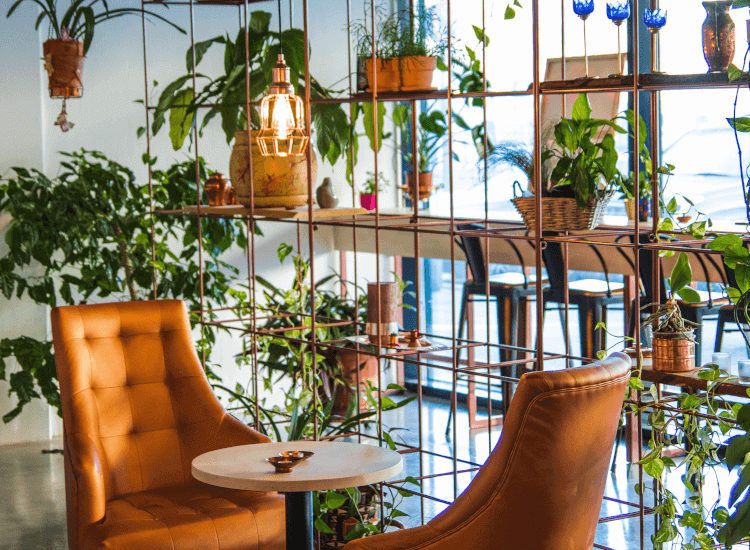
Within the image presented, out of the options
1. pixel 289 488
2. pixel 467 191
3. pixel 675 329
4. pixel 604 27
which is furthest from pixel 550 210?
pixel 467 191

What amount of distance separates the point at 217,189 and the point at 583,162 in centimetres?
195

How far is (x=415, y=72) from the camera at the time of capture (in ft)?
10.5

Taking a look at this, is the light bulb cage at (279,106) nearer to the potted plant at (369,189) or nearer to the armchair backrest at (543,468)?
the armchair backrest at (543,468)

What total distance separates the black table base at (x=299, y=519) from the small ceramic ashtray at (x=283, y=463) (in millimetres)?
102

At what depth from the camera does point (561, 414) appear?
2.12 m

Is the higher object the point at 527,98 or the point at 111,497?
the point at 527,98

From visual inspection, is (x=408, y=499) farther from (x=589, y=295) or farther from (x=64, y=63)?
(x=64, y=63)

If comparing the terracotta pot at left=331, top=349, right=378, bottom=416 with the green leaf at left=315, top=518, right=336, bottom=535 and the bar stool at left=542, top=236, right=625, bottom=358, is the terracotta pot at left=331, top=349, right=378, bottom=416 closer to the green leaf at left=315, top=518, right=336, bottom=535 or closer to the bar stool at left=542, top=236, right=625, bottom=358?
the bar stool at left=542, top=236, right=625, bottom=358

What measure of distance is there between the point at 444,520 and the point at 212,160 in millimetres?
4641

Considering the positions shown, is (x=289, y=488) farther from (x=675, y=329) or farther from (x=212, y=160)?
(x=212, y=160)

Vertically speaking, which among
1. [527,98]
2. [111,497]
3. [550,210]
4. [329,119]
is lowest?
[111,497]

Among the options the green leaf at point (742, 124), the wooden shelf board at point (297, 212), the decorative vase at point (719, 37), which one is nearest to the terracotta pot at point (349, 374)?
the wooden shelf board at point (297, 212)

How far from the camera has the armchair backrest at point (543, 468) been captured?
212cm

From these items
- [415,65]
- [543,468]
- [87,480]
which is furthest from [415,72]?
[87,480]
